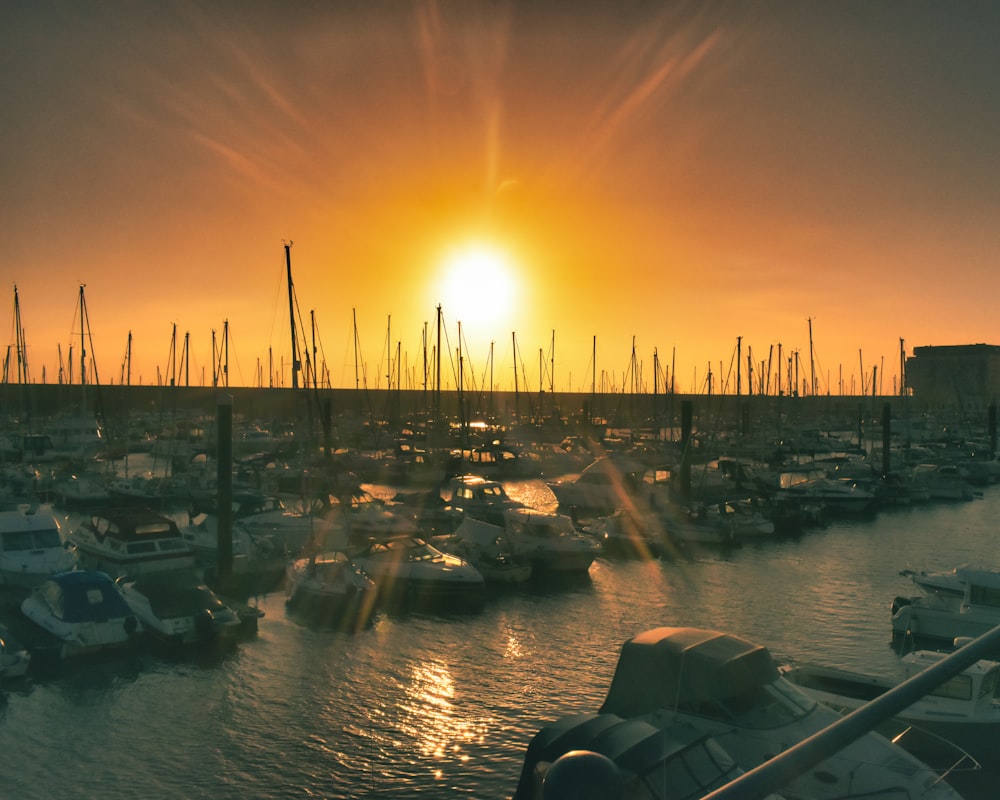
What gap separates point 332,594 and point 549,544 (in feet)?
32.9

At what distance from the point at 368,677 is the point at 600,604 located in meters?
10.6

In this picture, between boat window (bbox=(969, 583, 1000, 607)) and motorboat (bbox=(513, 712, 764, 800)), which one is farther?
boat window (bbox=(969, 583, 1000, 607))

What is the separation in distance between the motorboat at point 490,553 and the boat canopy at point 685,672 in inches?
696

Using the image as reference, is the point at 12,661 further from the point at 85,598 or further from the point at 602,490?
the point at 602,490

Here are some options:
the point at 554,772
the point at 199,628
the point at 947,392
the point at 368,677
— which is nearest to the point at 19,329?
the point at 199,628

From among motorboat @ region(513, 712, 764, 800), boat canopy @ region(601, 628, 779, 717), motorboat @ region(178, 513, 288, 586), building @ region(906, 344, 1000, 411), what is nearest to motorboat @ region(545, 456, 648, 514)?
motorboat @ region(178, 513, 288, 586)

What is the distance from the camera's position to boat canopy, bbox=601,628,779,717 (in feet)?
42.7

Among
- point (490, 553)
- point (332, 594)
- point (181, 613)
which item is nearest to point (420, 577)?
point (332, 594)

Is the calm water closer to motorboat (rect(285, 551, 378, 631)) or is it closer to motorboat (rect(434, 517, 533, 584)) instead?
motorboat (rect(285, 551, 378, 631))

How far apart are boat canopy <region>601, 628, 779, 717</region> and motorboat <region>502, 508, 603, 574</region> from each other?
745 inches

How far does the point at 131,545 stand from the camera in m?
30.3

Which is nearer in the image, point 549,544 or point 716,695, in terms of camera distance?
point 716,695

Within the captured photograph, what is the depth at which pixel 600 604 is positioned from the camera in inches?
1151

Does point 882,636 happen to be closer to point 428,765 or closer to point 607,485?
point 428,765
